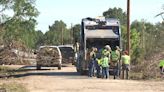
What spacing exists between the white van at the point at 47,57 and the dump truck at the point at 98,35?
497cm

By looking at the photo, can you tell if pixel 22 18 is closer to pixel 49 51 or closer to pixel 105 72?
pixel 49 51

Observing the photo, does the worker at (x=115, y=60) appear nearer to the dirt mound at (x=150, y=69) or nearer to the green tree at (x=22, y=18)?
the dirt mound at (x=150, y=69)

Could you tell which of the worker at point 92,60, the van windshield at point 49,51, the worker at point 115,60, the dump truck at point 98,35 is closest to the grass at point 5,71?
the van windshield at point 49,51

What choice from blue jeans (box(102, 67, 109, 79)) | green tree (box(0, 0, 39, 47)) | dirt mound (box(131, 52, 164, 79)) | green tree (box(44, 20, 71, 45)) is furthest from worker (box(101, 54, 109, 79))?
green tree (box(44, 20, 71, 45))

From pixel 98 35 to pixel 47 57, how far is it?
6.50 m

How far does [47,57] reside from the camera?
3784 centimetres

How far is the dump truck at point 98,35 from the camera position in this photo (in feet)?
106

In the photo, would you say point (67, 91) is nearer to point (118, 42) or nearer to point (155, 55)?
point (118, 42)

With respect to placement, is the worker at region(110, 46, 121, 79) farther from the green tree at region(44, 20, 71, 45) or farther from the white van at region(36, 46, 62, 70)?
the green tree at region(44, 20, 71, 45)

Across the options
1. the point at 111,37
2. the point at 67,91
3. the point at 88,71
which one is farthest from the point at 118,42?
the point at 67,91

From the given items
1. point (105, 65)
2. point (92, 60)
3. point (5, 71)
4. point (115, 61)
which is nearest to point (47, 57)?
point (5, 71)

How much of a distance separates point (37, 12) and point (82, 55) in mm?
17028

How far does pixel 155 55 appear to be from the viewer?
35.8 meters

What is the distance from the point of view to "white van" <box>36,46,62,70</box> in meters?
37.7
